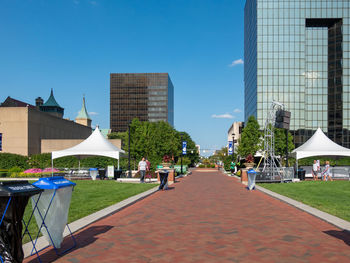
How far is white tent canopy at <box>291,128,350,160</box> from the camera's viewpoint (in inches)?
1225

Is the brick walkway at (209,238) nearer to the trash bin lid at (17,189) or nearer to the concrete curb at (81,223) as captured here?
the concrete curb at (81,223)

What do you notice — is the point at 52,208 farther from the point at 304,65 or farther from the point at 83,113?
the point at 83,113

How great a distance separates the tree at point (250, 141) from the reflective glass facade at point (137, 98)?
113 meters

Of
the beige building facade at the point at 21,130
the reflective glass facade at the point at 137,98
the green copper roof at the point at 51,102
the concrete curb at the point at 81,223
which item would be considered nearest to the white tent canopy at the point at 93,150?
the concrete curb at the point at 81,223

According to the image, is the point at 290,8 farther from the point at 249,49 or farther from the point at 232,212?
the point at 232,212

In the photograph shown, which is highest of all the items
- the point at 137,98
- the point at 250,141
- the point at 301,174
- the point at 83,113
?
the point at 137,98

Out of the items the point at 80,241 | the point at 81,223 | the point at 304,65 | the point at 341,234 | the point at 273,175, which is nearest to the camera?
the point at 80,241

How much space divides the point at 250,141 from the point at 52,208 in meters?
62.3

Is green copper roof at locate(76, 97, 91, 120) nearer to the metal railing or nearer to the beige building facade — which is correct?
the beige building facade

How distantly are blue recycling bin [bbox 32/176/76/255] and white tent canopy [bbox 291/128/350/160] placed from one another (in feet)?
89.3

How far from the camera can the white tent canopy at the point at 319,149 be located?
31.1 metres

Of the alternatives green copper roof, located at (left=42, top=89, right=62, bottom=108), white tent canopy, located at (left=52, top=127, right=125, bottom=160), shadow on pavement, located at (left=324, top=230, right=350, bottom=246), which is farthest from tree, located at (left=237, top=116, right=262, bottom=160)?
green copper roof, located at (left=42, top=89, right=62, bottom=108)

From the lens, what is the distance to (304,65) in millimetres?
83875

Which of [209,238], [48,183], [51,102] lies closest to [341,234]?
[209,238]
